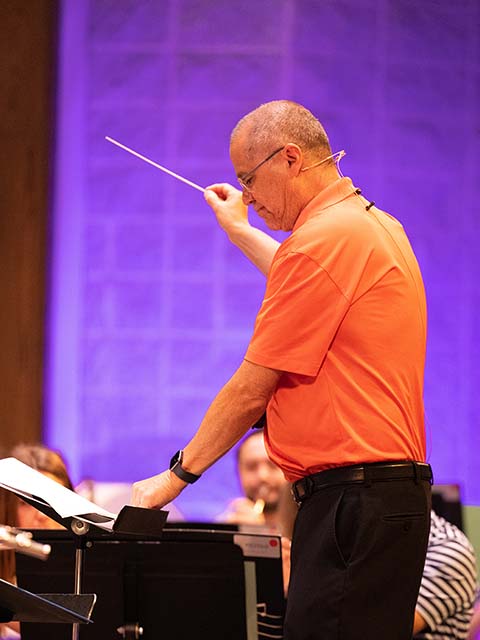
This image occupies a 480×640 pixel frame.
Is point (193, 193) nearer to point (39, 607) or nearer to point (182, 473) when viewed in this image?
point (182, 473)

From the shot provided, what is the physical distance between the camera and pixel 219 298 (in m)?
4.71

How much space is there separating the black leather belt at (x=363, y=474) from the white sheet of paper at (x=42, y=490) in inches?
15.4

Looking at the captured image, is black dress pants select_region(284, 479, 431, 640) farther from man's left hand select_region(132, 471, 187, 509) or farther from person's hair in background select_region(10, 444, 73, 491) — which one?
person's hair in background select_region(10, 444, 73, 491)

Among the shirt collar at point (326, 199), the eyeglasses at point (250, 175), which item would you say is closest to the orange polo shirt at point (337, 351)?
the shirt collar at point (326, 199)

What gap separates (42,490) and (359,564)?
0.62m

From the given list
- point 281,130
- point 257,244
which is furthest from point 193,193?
point 281,130

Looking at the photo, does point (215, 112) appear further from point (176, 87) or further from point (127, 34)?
point (127, 34)

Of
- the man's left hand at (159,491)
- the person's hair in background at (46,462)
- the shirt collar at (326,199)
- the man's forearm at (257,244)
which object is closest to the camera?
the man's left hand at (159,491)

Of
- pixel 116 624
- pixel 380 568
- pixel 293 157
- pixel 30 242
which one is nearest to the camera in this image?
pixel 380 568

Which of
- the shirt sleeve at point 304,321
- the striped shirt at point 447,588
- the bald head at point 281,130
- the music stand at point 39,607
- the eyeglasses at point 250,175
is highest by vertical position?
the bald head at point 281,130

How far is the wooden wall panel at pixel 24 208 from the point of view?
15.2 feet

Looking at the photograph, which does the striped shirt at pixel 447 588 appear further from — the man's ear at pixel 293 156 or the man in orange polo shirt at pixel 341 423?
the man's ear at pixel 293 156

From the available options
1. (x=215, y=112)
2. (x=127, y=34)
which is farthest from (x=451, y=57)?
(x=127, y=34)

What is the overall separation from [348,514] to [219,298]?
2.71 metres
